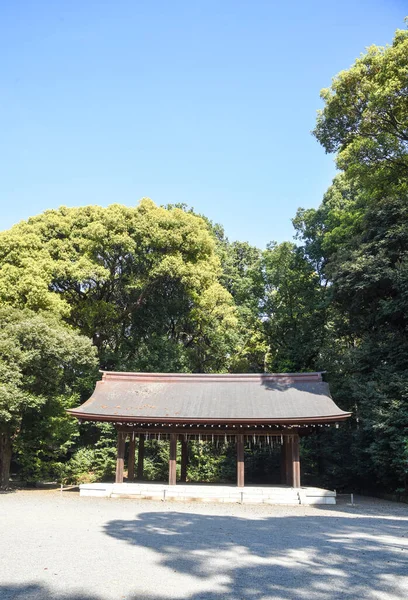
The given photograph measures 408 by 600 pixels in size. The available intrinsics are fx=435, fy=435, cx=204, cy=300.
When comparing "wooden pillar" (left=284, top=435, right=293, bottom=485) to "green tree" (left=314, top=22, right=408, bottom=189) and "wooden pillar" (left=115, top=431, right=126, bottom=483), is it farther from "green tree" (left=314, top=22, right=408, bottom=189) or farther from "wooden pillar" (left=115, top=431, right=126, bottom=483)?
"green tree" (left=314, top=22, right=408, bottom=189)

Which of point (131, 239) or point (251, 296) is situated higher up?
point (131, 239)

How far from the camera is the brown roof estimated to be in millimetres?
15305

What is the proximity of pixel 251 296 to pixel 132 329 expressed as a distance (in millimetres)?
7740

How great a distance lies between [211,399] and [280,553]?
10321 millimetres

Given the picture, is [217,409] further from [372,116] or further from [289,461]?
[372,116]

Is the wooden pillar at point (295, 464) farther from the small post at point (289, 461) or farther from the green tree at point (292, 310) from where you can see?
the green tree at point (292, 310)

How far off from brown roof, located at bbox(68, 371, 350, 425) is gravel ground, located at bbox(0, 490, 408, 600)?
3836mm

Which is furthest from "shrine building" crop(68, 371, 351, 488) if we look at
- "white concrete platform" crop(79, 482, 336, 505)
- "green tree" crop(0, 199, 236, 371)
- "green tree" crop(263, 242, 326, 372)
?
"green tree" crop(263, 242, 326, 372)

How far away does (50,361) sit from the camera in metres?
16.7

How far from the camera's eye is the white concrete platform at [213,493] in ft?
48.5

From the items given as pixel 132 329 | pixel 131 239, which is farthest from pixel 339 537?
pixel 132 329

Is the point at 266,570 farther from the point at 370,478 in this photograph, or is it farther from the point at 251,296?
the point at 251,296

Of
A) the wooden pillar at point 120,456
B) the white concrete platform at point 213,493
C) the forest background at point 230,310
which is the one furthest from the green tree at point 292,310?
the wooden pillar at point 120,456

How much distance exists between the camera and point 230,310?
25.2 meters
